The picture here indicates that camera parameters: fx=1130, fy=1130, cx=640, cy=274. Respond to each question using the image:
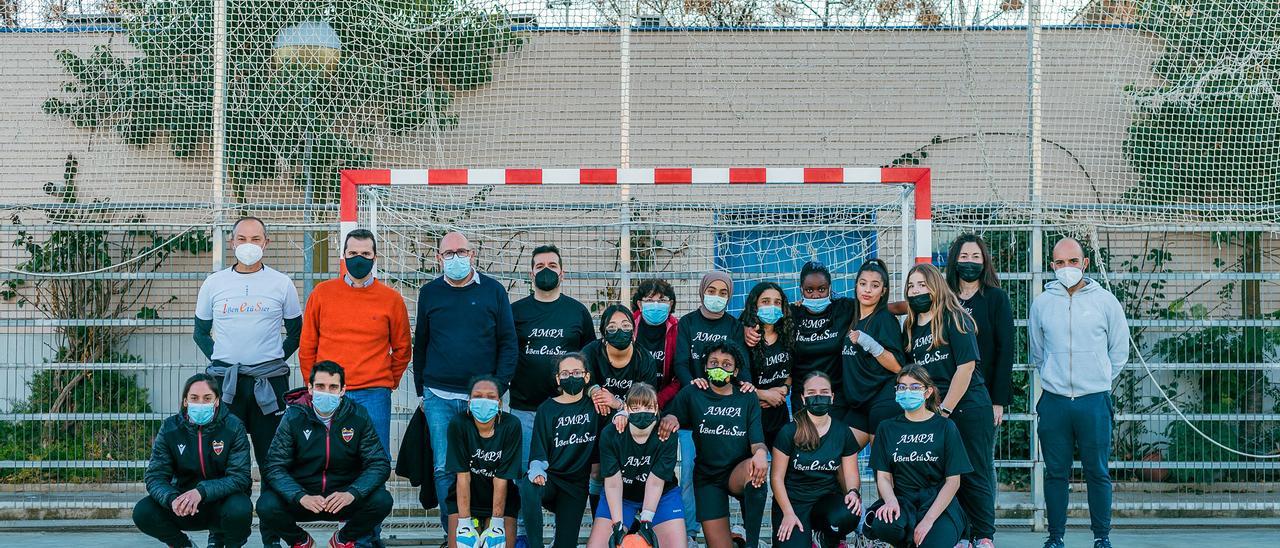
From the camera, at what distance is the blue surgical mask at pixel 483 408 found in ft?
20.1

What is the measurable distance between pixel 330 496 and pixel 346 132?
3086 mm

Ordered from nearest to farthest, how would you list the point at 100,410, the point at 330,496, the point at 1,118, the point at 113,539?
the point at 330,496 → the point at 113,539 → the point at 100,410 → the point at 1,118

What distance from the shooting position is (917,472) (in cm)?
605

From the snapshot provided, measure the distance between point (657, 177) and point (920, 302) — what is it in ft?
6.26

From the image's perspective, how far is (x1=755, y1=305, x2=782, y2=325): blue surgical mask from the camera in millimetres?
6422

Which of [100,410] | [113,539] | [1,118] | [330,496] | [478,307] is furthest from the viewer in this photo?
[1,118]

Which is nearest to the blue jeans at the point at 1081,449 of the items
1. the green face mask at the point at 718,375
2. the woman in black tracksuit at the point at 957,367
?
the woman in black tracksuit at the point at 957,367

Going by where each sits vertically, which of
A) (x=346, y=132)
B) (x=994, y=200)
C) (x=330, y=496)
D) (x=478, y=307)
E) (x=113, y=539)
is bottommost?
(x=113, y=539)

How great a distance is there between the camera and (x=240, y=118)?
808cm

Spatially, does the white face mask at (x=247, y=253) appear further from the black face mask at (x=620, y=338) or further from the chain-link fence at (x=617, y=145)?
the black face mask at (x=620, y=338)

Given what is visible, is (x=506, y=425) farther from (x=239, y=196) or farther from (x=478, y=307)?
(x=239, y=196)

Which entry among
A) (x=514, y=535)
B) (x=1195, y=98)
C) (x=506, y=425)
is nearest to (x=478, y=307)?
(x=506, y=425)

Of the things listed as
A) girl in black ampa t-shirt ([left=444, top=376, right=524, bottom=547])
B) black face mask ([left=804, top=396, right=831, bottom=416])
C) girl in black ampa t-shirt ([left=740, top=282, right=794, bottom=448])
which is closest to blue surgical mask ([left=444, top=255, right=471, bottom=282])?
girl in black ampa t-shirt ([left=444, top=376, right=524, bottom=547])

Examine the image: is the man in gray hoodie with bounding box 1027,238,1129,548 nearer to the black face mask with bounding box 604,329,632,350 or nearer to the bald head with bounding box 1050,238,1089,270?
the bald head with bounding box 1050,238,1089,270
